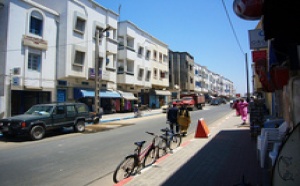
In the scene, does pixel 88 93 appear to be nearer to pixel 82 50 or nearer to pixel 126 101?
pixel 82 50

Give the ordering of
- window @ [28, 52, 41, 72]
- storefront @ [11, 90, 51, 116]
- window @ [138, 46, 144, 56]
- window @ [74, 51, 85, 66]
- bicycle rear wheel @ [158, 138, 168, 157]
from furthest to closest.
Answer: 1. window @ [138, 46, 144, 56]
2. window @ [74, 51, 85, 66]
3. window @ [28, 52, 41, 72]
4. storefront @ [11, 90, 51, 116]
5. bicycle rear wheel @ [158, 138, 168, 157]

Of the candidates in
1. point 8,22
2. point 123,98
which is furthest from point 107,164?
point 123,98

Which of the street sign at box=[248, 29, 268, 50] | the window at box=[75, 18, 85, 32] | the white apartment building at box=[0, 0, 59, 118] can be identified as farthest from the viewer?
the window at box=[75, 18, 85, 32]

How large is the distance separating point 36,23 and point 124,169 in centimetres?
1980

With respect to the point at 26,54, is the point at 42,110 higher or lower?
lower

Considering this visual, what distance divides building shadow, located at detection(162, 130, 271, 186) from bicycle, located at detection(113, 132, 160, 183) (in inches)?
36.9

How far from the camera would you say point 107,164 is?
24.7ft

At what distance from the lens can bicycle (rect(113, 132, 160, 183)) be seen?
5.81 m

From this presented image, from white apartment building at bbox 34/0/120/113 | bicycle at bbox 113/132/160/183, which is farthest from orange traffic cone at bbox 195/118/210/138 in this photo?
white apartment building at bbox 34/0/120/113

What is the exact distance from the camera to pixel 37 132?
42.1ft

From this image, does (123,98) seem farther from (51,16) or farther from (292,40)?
(292,40)

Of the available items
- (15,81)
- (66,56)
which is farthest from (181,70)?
(15,81)

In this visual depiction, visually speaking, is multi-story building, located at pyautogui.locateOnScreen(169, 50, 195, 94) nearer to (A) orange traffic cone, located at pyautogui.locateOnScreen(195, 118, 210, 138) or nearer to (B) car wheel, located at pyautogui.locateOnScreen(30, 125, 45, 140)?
(B) car wheel, located at pyautogui.locateOnScreen(30, 125, 45, 140)

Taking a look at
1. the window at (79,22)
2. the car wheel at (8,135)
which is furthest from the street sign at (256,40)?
the window at (79,22)
